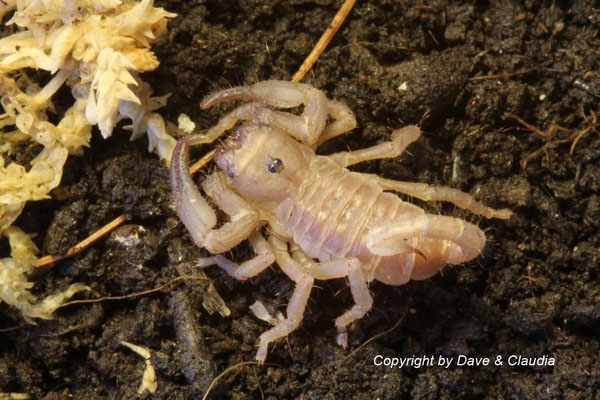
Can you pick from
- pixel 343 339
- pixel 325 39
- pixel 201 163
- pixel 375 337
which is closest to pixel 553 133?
pixel 325 39

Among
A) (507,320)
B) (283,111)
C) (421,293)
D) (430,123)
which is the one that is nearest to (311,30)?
(283,111)

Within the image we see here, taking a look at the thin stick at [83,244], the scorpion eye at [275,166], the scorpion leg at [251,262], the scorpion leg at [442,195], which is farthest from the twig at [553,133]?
the thin stick at [83,244]

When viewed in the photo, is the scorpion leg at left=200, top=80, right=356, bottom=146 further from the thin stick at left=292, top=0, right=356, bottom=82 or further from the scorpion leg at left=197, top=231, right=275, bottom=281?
the scorpion leg at left=197, top=231, right=275, bottom=281

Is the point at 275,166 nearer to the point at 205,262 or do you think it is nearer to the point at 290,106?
the point at 290,106

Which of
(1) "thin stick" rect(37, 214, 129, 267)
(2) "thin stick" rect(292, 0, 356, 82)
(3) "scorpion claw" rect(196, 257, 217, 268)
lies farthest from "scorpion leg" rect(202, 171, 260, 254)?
(2) "thin stick" rect(292, 0, 356, 82)

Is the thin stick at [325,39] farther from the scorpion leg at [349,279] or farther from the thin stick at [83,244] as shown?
the thin stick at [83,244]

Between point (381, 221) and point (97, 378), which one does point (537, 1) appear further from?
point (97, 378)
